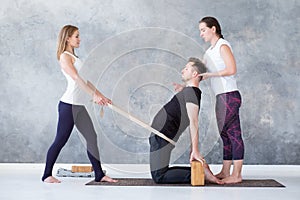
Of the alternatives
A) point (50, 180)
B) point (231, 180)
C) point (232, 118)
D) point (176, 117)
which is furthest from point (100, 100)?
point (231, 180)

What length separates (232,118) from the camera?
4.14 m

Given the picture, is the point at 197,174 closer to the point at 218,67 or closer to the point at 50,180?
the point at 218,67

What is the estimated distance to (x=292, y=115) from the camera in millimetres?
5250

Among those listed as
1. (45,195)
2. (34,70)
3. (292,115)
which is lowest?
(45,195)

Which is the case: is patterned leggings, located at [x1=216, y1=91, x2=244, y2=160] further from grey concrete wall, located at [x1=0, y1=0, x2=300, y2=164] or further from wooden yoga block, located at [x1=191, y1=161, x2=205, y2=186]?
grey concrete wall, located at [x1=0, y1=0, x2=300, y2=164]

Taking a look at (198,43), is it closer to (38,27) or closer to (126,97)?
(126,97)

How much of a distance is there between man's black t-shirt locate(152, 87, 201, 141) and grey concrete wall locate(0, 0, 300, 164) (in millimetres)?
1164

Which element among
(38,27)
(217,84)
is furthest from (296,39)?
(38,27)

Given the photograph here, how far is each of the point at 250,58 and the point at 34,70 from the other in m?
1.91

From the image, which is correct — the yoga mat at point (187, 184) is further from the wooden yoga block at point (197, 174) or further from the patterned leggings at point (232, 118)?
the patterned leggings at point (232, 118)

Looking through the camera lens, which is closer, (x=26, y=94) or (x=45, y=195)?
(x=45, y=195)

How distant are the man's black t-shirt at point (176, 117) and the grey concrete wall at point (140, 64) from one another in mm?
1164

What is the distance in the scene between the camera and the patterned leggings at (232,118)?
412cm

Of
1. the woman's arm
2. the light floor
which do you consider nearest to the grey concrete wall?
the light floor
